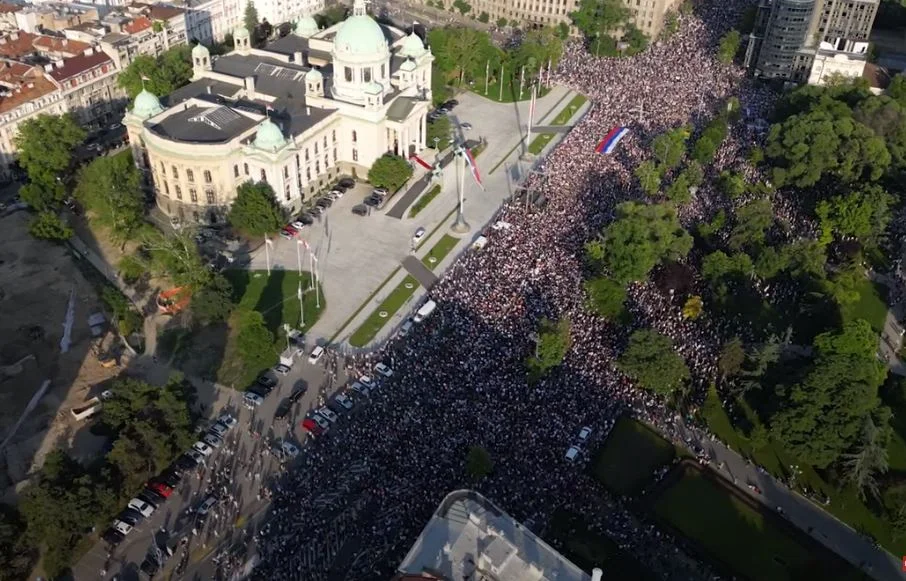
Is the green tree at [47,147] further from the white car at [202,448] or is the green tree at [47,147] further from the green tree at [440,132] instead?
the white car at [202,448]

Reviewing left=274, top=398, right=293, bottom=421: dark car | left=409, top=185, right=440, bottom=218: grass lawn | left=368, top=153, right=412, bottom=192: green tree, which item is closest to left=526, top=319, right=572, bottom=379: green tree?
left=274, top=398, right=293, bottom=421: dark car

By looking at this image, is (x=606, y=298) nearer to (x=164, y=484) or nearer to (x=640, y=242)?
(x=640, y=242)

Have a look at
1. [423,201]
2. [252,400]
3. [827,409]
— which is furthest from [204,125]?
[827,409]

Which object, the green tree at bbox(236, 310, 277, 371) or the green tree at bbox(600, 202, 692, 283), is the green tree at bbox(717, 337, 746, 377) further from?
the green tree at bbox(236, 310, 277, 371)

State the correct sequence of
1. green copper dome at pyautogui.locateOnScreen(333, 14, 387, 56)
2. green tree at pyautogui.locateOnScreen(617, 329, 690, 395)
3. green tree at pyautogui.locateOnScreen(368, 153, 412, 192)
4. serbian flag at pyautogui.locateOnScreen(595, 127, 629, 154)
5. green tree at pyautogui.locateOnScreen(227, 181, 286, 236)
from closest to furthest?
green tree at pyautogui.locateOnScreen(617, 329, 690, 395) → green tree at pyautogui.locateOnScreen(227, 181, 286, 236) → green tree at pyautogui.locateOnScreen(368, 153, 412, 192) → green copper dome at pyautogui.locateOnScreen(333, 14, 387, 56) → serbian flag at pyautogui.locateOnScreen(595, 127, 629, 154)

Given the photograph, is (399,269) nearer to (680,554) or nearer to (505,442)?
(505,442)
